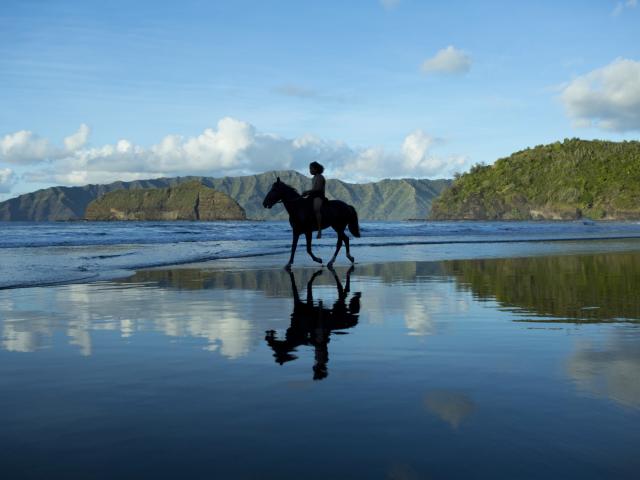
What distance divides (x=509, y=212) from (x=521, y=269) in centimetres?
18586

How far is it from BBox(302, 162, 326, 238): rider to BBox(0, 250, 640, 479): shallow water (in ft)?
29.0

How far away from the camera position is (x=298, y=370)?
5.45m

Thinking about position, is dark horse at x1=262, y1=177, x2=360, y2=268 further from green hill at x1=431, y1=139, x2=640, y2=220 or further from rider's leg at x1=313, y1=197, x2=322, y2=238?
green hill at x1=431, y1=139, x2=640, y2=220

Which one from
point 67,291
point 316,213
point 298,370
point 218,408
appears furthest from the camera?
point 316,213

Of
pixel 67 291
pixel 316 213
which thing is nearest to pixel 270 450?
pixel 67 291

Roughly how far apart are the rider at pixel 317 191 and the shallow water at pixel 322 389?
885cm

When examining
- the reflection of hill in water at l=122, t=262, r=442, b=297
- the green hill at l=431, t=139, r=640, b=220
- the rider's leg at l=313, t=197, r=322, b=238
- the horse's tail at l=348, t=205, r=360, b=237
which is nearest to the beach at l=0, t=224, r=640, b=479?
the reflection of hill in water at l=122, t=262, r=442, b=297

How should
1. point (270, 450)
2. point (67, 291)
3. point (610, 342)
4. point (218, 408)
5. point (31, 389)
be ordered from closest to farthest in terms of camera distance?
point (270, 450)
point (218, 408)
point (31, 389)
point (610, 342)
point (67, 291)

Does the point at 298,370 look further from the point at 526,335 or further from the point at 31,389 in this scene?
the point at 526,335

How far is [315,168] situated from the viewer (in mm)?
19391

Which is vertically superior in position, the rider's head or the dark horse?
the rider's head

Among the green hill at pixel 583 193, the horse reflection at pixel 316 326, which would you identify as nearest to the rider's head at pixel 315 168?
the horse reflection at pixel 316 326

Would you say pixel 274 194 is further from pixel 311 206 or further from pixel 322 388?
pixel 322 388

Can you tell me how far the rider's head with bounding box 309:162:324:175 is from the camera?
19.4 m
